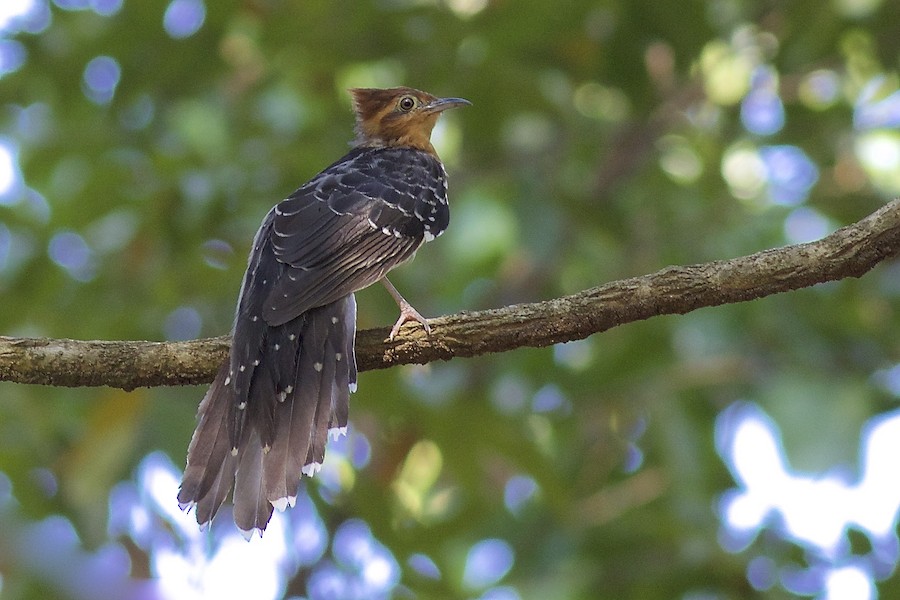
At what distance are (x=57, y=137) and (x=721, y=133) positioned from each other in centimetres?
450

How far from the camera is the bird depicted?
434 centimetres

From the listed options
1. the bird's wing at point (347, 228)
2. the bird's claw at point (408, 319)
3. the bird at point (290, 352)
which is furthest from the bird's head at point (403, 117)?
the bird's claw at point (408, 319)

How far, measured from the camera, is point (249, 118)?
7816 mm

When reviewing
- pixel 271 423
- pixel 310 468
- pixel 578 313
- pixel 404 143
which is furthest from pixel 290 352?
pixel 404 143

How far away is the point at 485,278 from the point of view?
813cm

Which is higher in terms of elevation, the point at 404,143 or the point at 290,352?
the point at 404,143

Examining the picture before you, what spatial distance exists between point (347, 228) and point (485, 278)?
10.5 ft

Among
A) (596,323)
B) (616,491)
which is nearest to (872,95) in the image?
(616,491)

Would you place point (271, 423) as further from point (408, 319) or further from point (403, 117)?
point (403, 117)

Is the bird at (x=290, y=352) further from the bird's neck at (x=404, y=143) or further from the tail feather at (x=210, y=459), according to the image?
the bird's neck at (x=404, y=143)

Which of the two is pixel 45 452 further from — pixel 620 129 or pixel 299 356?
pixel 620 129

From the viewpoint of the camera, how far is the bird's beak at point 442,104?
653 cm

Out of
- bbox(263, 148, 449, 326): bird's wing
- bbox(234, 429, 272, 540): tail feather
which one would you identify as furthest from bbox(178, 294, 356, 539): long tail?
bbox(263, 148, 449, 326): bird's wing

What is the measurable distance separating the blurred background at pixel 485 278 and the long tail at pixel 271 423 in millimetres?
1440
